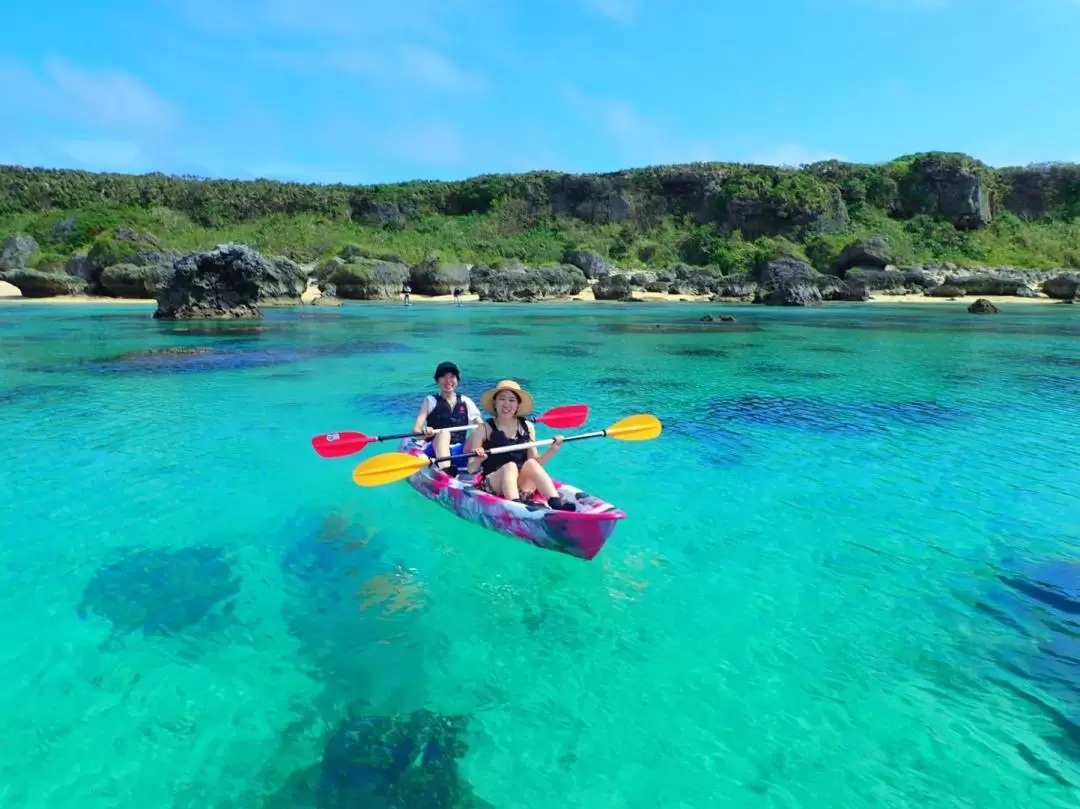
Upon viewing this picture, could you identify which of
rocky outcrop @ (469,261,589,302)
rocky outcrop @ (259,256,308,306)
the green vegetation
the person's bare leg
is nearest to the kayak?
the person's bare leg

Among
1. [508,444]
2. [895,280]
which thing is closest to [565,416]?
[508,444]

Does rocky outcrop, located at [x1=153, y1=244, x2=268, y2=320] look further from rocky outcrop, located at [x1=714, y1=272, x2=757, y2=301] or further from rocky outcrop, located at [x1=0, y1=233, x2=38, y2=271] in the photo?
rocky outcrop, located at [x1=714, y1=272, x2=757, y2=301]

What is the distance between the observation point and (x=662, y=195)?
84875 mm

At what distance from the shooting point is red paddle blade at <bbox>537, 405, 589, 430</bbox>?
367 inches

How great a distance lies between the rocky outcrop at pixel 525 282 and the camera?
6259 centimetres

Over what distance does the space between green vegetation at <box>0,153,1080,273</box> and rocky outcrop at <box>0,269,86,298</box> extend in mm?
9914

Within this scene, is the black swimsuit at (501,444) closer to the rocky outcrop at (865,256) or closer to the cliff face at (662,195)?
the rocky outcrop at (865,256)

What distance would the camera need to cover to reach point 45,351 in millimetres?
24203

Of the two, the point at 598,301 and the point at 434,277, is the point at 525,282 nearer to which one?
the point at 598,301

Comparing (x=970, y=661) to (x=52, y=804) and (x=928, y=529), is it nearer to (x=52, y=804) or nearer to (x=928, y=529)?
(x=928, y=529)

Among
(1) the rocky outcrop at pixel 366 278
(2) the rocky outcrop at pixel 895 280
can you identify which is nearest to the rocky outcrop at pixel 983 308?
(2) the rocky outcrop at pixel 895 280

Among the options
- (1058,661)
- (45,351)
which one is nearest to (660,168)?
(45,351)

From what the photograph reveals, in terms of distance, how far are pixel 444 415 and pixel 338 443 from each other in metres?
1.43

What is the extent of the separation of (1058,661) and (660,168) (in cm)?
8986
